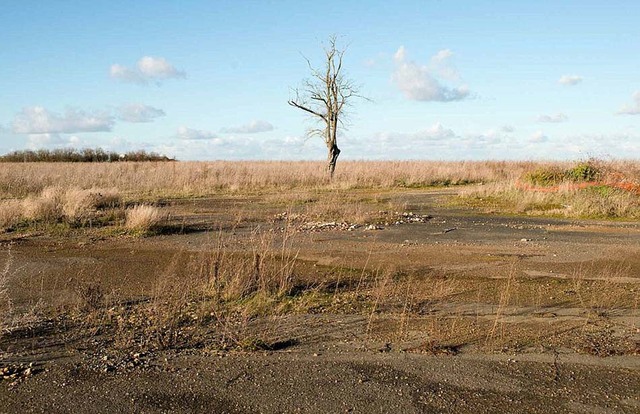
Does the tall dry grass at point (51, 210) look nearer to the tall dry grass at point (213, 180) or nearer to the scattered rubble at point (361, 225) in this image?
the scattered rubble at point (361, 225)

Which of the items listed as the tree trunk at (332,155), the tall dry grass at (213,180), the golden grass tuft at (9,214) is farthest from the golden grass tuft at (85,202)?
the tree trunk at (332,155)

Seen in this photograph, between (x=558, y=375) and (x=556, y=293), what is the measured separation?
128 inches

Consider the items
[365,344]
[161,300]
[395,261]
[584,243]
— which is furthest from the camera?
[584,243]

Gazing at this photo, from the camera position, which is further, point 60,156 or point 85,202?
point 60,156

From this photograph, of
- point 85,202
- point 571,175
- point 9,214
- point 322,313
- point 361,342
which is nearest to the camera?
point 361,342

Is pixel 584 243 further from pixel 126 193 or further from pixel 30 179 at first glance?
pixel 30 179

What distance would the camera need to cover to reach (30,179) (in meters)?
26.9

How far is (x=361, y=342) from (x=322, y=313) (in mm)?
1208

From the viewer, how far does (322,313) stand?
7.20m

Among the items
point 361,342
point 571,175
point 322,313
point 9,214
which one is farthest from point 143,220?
point 571,175

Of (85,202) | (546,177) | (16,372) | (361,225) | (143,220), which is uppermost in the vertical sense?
(546,177)

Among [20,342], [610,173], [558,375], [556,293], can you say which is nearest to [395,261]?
[556,293]

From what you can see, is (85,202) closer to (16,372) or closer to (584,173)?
(16,372)

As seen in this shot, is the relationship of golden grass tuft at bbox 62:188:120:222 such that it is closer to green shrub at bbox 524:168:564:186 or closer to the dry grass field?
the dry grass field
